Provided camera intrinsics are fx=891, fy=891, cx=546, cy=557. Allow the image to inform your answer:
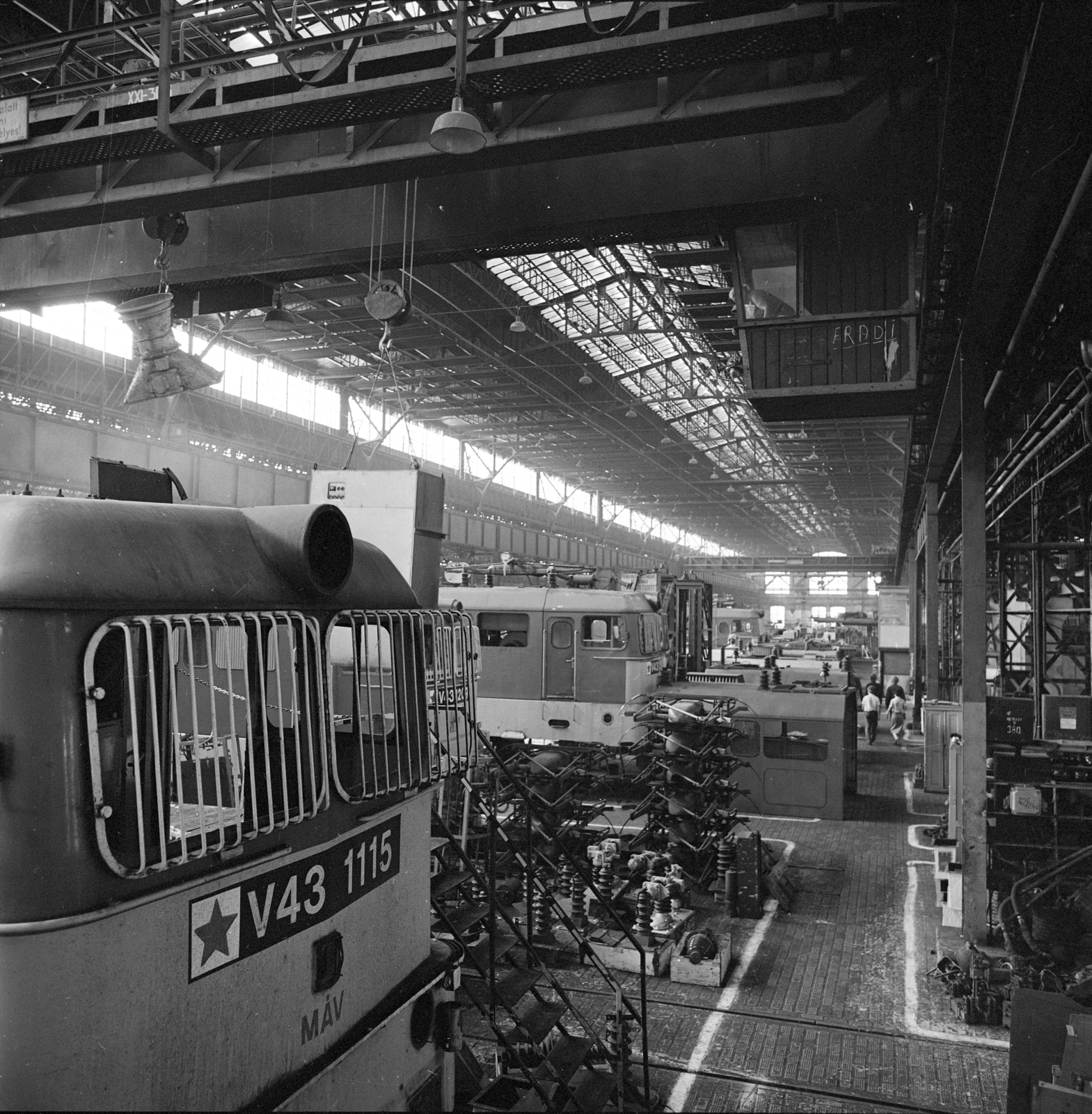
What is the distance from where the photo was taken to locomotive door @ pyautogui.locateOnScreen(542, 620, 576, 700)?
15.8 m

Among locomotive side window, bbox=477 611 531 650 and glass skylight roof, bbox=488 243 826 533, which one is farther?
glass skylight roof, bbox=488 243 826 533

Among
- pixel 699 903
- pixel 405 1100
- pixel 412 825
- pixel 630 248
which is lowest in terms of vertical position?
pixel 699 903

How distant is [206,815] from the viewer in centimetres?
407

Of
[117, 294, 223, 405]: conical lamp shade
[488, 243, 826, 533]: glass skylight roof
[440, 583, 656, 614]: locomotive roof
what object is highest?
[488, 243, 826, 533]: glass skylight roof

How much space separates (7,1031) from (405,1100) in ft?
8.24

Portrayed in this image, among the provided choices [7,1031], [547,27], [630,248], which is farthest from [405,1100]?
[630,248]

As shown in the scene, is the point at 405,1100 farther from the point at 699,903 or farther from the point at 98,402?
the point at 98,402

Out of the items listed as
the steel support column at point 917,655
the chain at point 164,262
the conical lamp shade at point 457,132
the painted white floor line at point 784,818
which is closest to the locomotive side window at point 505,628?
the painted white floor line at point 784,818

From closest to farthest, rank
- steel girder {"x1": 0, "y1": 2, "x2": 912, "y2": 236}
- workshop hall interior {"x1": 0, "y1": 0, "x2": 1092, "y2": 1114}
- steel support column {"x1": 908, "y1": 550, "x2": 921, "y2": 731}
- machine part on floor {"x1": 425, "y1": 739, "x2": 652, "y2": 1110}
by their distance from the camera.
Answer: workshop hall interior {"x1": 0, "y1": 0, "x2": 1092, "y2": 1114} → machine part on floor {"x1": 425, "y1": 739, "x2": 652, "y2": 1110} → steel girder {"x1": 0, "y1": 2, "x2": 912, "y2": 236} → steel support column {"x1": 908, "y1": 550, "x2": 921, "y2": 731}

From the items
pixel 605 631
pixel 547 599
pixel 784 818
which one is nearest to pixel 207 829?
pixel 605 631

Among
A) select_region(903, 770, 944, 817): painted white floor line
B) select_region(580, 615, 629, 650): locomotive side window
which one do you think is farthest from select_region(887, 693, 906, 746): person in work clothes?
select_region(580, 615, 629, 650): locomotive side window

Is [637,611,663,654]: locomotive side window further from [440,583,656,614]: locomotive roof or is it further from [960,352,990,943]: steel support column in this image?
[960,352,990,943]: steel support column

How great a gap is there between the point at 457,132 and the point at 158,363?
4.35 metres

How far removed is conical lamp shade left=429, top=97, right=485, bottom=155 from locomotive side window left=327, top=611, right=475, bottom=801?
301 cm
